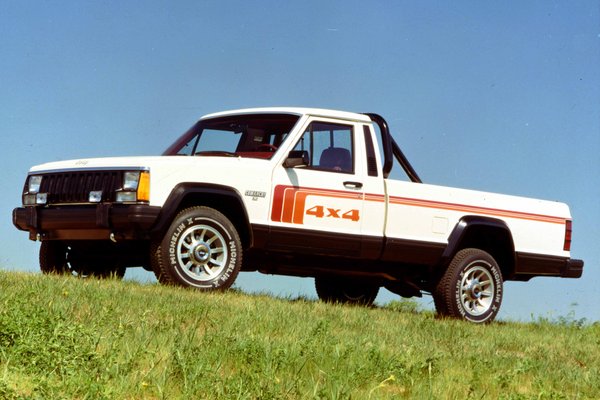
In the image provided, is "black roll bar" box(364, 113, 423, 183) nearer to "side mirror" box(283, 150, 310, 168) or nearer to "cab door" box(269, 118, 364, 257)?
"cab door" box(269, 118, 364, 257)

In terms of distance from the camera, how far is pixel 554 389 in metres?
7.46

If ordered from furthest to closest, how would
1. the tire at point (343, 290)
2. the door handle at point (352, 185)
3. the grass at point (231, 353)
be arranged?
1. the tire at point (343, 290)
2. the door handle at point (352, 185)
3. the grass at point (231, 353)

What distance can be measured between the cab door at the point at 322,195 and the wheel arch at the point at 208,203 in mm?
335

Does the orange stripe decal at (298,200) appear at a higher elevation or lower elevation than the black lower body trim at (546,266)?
higher

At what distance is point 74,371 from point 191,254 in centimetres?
441

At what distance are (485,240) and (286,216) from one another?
3.40m

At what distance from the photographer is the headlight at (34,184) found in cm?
1113

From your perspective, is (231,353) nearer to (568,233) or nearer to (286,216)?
(286,216)

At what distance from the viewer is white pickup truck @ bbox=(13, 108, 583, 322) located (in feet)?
33.2

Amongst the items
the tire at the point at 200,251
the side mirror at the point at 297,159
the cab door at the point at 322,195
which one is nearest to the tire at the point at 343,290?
the cab door at the point at 322,195

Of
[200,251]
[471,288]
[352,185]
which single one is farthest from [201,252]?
[471,288]

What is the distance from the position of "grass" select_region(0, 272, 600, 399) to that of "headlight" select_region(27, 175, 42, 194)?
1487 millimetres

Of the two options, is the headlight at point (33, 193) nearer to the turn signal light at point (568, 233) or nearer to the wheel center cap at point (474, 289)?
the wheel center cap at point (474, 289)

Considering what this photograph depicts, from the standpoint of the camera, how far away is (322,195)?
35.2 ft
